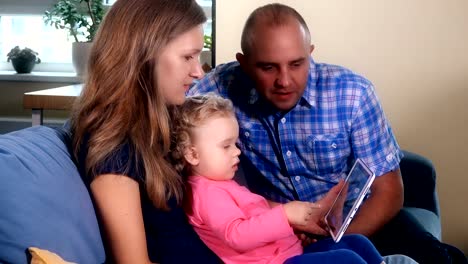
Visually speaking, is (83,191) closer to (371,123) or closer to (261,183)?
(261,183)

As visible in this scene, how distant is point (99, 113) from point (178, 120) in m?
0.20

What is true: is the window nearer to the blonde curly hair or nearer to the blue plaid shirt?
the blue plaid shirt

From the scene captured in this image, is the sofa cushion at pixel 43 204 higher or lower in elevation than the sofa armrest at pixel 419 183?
higher

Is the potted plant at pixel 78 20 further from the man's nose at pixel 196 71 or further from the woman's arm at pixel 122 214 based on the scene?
the woman's arm at pixel 122 214

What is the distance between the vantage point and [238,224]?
1228mm

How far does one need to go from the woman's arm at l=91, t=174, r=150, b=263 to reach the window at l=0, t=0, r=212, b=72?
2605 mm

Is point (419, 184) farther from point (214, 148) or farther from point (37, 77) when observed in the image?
point (37, 77)

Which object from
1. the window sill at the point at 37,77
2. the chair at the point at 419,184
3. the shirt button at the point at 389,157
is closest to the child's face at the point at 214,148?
the shirt button at the point at 389,157

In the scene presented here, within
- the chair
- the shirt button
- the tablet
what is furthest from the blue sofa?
the chair

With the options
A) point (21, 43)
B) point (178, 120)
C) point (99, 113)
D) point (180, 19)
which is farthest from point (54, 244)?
point (21, 43)

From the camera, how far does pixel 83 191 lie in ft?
3.81

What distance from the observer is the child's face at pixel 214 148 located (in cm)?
131

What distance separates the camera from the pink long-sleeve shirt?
1219mm

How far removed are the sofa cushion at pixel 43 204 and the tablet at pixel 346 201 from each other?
485 millimetres
